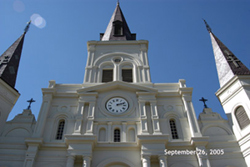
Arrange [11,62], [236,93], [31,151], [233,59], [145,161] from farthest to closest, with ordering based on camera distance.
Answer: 1. [11,62]
2. [233,59]
3. [236,93]
4. [31,151]
5. [145,161]

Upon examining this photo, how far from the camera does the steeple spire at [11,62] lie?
59.6 feet

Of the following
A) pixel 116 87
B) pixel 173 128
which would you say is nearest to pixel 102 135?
pixel 116 87

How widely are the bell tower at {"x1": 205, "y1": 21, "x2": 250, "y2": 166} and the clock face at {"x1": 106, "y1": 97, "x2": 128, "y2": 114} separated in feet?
24.5

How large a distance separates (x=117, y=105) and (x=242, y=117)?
870cm

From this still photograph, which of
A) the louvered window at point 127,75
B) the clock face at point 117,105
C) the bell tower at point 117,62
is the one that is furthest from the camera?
the louvered window at point 127,75

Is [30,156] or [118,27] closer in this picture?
[30,156]

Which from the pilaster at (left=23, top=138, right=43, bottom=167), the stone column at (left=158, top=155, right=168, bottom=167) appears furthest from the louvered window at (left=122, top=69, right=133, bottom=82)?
the pilaster at (left=23, top=138, right=43, bottom=167)

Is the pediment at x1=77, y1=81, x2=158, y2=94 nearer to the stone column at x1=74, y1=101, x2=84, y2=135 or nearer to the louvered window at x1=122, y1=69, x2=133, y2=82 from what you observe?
the stone column at x1=74, y1=101, x2=84, y2=135

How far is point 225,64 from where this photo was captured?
19.2m

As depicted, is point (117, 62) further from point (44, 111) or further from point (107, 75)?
point (44, 111)

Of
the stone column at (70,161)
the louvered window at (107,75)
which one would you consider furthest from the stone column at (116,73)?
the stone column at (70,161)

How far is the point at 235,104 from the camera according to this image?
1661cm

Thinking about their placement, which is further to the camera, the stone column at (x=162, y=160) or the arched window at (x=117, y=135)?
the arched window at (x=117, y=135)

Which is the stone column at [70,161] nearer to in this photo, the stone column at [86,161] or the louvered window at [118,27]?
the stone column at [86,161]
